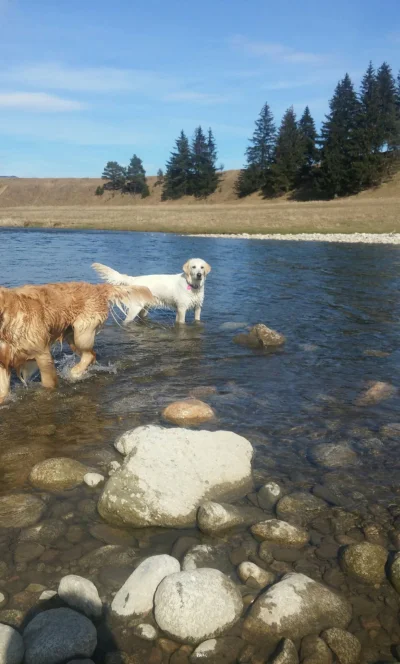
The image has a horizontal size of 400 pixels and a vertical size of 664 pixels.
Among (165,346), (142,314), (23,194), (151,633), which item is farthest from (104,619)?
(23,194)

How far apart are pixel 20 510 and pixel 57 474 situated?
1.66ft

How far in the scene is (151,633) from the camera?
2.89m

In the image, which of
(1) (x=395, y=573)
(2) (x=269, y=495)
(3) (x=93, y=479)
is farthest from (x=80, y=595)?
(1) (x=395, y=573)

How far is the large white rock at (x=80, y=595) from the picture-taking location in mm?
3027

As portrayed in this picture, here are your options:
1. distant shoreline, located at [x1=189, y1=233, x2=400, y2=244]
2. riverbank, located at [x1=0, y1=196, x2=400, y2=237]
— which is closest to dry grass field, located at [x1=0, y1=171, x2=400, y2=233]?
riverbank, located at [x1=0, y1=196, x2=400, y2=237]

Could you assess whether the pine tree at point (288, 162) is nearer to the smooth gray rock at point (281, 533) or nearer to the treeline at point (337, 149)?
the treeline at point (337, 149)

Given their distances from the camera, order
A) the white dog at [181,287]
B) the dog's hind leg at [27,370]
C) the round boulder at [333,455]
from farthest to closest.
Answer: the white dog at [181,287]
the dog's hind leg at [27,370]
the round boulder at [333,455]

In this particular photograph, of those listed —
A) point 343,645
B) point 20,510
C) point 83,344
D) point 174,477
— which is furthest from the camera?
point 83,344

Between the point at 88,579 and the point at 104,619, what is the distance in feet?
1.09

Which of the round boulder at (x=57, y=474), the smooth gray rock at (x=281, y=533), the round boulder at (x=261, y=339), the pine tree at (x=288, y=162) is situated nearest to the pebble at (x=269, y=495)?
the smooth gray rock at (x=281, y=533)

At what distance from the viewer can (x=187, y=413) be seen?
6.00 meters

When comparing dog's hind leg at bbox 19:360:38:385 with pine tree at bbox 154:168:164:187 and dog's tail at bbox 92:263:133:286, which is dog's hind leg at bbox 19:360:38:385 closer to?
dog's tail at bbox 92:263:133:286

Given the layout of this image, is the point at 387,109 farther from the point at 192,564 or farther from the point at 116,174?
the point at 192,564

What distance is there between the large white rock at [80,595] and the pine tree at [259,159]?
7963 centimetres
